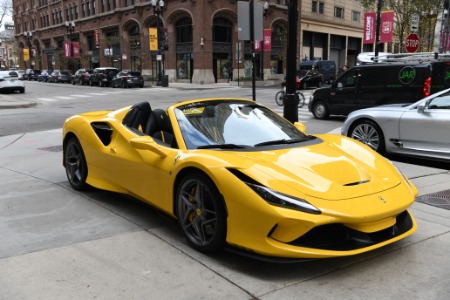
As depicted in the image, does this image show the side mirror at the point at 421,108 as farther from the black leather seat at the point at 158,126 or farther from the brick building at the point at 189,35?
the brick building at the point at 189,35

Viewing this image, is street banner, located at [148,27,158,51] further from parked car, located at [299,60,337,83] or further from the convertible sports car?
the convertible sports car

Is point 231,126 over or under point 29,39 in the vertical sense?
under

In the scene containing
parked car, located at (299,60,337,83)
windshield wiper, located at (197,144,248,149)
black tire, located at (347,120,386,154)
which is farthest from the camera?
parked car, located at (299,60,337,83)

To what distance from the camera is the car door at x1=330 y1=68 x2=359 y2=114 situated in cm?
1284

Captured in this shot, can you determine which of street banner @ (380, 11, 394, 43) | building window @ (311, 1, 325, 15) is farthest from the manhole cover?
building window @ (311, 1, 325, 15)

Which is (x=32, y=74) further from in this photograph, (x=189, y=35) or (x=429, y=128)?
(x=429, y=128)

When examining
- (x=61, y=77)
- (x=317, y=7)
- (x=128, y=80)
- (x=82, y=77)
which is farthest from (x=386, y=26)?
(x=61, y=77)

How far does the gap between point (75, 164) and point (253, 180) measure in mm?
3311

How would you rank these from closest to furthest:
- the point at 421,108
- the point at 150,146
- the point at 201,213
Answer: the point at 201,213
the point at 150,146
the point at 421,108

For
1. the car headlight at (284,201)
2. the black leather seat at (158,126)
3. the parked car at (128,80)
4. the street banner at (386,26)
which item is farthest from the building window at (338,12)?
the car headlight at (284,201)

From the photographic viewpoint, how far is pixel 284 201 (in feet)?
10.3

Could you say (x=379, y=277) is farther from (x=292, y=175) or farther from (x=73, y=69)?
(x=73, y=69)

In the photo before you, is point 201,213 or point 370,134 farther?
point 370,134

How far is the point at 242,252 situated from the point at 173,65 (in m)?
45.4
